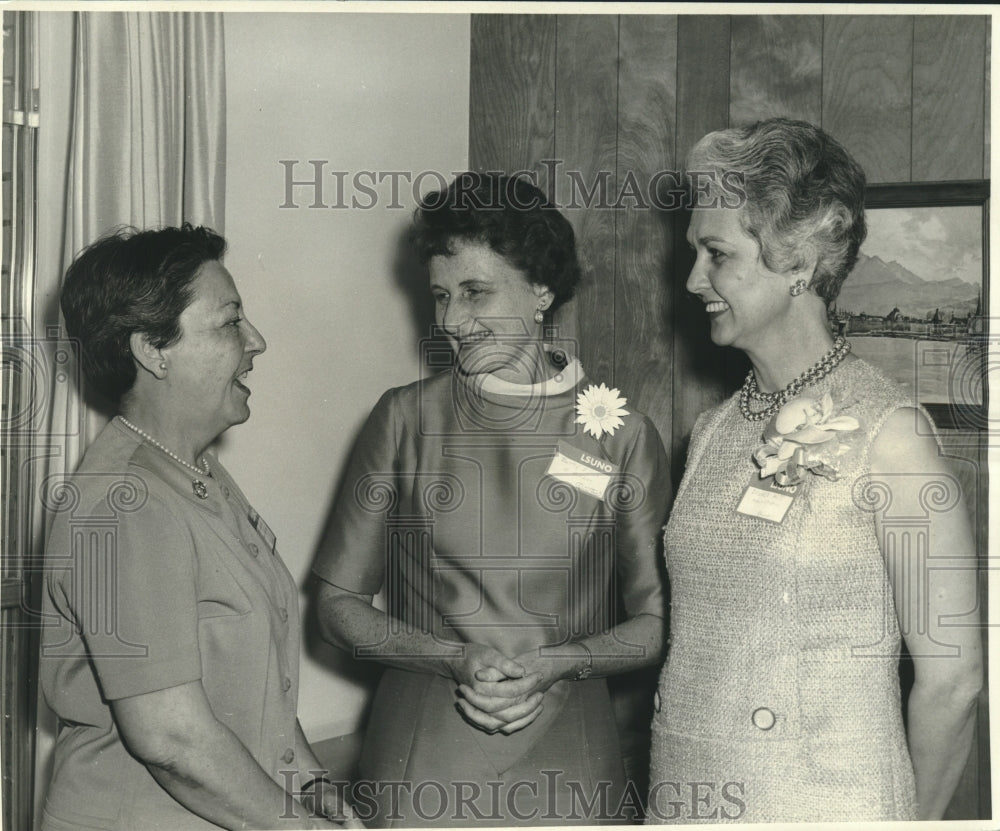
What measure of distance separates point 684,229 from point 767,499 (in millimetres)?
1398

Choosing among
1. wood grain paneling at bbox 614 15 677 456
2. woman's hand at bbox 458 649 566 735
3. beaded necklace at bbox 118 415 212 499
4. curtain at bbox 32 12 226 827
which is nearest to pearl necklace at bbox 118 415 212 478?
beaded necklace at bbox 118 415 212 499

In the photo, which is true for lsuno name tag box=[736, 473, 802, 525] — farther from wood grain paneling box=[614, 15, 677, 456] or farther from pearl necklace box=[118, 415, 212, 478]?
wood grain paneling box=[614, 15, 677, 456]

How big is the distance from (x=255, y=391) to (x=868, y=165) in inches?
68.5

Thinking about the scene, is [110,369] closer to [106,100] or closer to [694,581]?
[106,100]

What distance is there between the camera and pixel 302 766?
1.98 meters

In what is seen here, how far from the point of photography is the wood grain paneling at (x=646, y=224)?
3.09 m

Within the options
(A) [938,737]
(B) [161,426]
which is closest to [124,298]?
(B) [161,426]

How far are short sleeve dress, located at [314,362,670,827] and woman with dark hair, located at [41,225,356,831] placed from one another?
9.4 inches

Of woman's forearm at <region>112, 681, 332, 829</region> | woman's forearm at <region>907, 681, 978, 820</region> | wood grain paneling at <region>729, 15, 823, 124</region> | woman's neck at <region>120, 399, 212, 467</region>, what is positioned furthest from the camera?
wood grain paneling at <region>729, 15, 823, 124</region>

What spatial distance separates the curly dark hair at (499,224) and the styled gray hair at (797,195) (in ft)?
1.33

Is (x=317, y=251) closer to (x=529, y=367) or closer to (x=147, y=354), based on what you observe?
(x=529, y=367)

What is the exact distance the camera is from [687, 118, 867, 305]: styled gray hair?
1.92m

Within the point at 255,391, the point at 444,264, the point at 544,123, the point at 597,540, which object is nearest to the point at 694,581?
the point at 597,540

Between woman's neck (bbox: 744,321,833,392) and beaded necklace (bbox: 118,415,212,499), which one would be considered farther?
woman's neck (bbox: 744,321,833,392)
